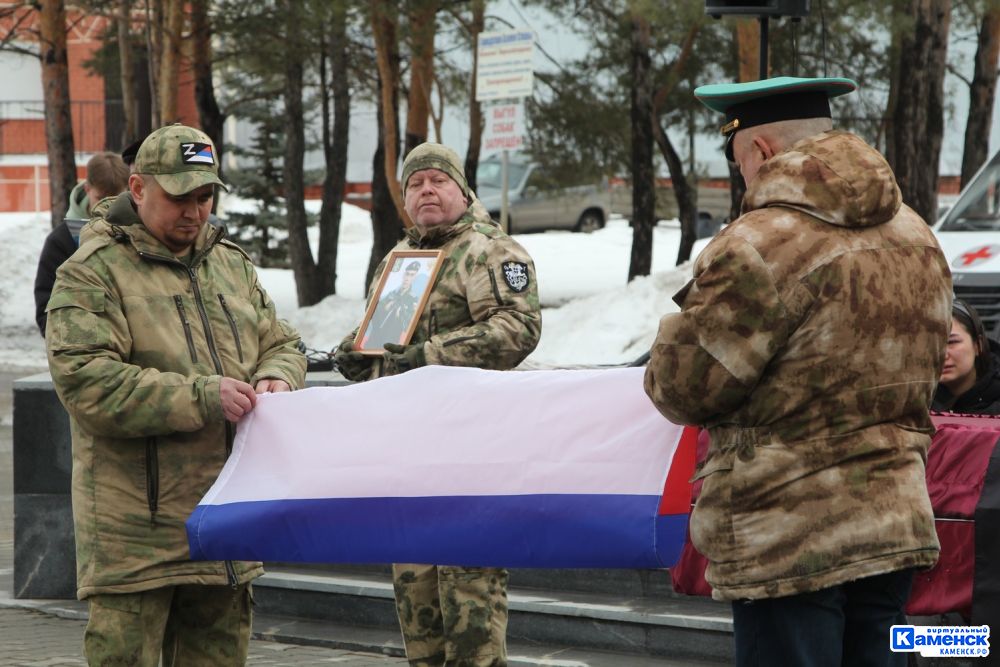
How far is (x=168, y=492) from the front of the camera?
4656 mm

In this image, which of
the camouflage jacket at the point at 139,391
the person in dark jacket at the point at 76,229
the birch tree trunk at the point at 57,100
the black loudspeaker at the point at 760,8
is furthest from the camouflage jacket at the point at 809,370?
the birch tree trunk at the point at 57,100

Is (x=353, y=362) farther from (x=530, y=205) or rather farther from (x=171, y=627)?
(x=530, y=205)

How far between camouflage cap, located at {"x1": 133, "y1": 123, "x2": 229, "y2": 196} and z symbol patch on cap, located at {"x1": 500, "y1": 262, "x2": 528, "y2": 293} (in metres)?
1.36

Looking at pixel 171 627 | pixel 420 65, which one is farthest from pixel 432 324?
pixel 420 65

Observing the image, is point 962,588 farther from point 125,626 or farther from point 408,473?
point 125,626

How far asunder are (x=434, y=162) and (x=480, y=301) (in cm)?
55

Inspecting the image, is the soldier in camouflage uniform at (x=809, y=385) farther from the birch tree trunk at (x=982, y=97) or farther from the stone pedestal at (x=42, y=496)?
the birch tree trunk at (x=982, y=97)

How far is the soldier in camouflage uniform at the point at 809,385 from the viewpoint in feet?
11.7

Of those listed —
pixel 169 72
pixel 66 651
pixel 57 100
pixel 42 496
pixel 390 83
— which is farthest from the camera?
pixel 57 100

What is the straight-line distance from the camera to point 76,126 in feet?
143

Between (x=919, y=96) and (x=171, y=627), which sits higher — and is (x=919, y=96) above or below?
above

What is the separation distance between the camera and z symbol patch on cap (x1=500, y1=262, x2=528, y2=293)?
5762mm

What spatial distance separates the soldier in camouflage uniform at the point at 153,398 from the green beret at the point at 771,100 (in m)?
1.64

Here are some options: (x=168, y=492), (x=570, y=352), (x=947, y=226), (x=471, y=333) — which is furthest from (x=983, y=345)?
(x=570, y=352)
